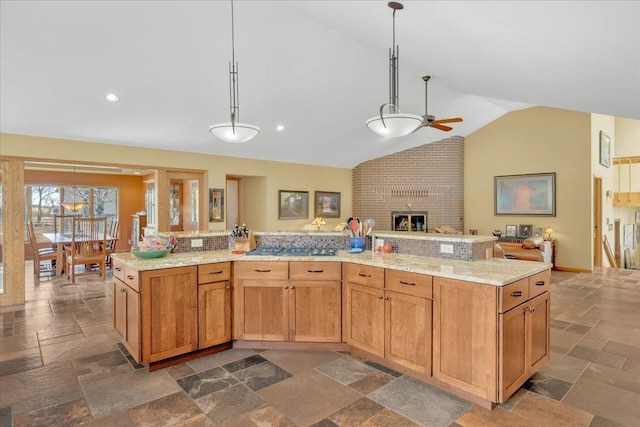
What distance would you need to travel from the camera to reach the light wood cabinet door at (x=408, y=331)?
2551 mm

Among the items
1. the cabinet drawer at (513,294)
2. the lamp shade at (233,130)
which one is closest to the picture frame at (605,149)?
the cabinet drawer at (513,294)

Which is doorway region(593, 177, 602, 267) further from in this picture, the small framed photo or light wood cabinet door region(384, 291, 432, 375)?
light wood cabinet door region(384, 291, 432, 375)

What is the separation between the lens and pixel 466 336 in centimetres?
235

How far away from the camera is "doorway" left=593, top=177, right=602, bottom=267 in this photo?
7.61 m

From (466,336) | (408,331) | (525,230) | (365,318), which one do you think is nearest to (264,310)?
(365,318)

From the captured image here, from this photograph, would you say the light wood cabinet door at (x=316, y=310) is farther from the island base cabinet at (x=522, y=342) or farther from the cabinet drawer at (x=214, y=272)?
the island base cabinet at (x=522, y=342)

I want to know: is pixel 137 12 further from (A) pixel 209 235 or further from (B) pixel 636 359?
(B) pixel 636 359

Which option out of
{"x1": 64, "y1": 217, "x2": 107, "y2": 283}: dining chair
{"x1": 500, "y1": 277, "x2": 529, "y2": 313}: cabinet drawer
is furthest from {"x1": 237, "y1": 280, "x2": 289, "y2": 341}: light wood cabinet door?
{"x1": 64, "y1": 217, "x2": 107, "y2": 283}: dining chair

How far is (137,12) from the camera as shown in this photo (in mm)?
3186

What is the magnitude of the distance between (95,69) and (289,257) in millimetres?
2969

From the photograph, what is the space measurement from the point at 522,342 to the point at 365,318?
1142 millimetres

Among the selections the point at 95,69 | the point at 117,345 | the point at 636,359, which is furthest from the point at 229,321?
the point at 636,359

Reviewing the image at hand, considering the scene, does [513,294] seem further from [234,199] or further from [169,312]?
[234,199]

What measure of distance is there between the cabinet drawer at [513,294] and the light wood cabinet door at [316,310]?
4.42ft
